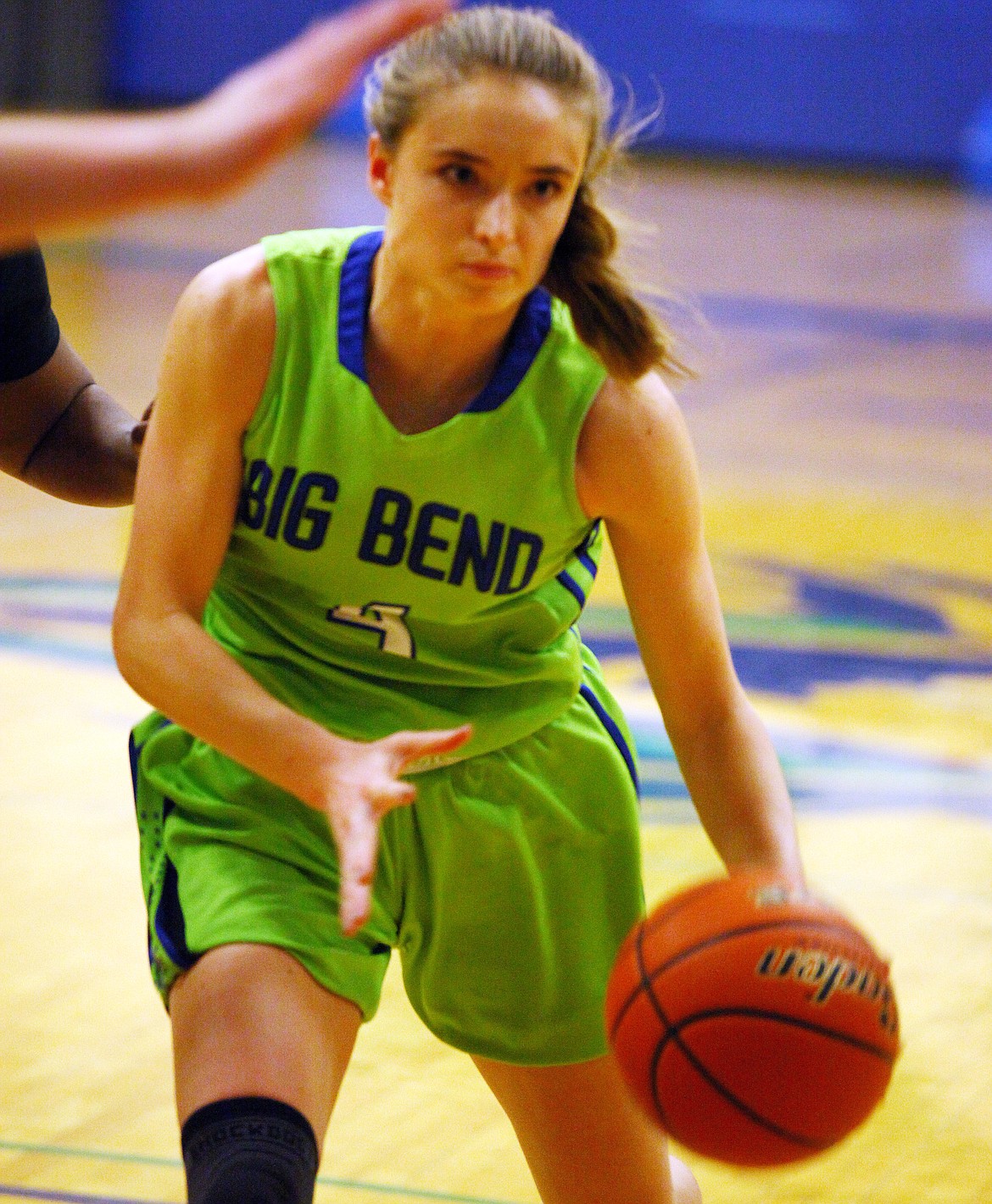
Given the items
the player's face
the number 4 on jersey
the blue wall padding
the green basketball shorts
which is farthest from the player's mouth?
the blue wall padding

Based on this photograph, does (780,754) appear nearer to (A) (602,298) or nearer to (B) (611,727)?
(B) (611,727)

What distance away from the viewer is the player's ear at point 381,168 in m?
2.33

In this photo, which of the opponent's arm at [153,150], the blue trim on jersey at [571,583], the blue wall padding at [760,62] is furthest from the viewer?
the blue wall padding at [760,62]

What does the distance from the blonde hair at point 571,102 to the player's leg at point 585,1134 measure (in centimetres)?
97

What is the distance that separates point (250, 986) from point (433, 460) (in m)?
0.69

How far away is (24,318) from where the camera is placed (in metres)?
2.99

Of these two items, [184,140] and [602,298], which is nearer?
[184,140]

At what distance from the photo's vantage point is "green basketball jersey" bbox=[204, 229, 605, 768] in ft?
7.76

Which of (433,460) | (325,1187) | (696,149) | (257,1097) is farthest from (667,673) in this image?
(696,149)

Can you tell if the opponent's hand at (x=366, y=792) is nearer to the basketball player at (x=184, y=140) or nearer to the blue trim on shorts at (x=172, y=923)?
the blue trim on shorts at (x=172, y=923)

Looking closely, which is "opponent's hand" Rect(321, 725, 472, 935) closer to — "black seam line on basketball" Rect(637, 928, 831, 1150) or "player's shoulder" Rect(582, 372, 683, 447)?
"black seam line on basketball" Rect(637, 928, 831, 1150)

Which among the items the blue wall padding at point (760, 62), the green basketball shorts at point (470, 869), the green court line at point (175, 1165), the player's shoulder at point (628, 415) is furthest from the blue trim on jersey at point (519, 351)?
the blue wall padding at point (760, 62)

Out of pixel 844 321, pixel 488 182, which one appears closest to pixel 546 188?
pixel 488 182

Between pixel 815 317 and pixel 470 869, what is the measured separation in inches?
414
